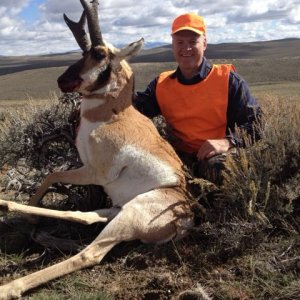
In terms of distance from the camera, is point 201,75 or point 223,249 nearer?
point 223,249

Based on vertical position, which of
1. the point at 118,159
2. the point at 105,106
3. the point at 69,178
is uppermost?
the point at 105,106

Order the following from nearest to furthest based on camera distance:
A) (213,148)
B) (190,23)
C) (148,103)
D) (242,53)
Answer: (213,148) < (190,23) < (148,103) < (242,53)

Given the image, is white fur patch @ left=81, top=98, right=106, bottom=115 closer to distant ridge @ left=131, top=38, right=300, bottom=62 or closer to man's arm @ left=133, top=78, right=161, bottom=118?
man's arm @ left=133, top=78, right=161, bottom=118

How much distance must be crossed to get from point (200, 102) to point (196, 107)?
74mm

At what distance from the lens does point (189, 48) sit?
18.2ft

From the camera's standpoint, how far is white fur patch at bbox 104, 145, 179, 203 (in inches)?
192

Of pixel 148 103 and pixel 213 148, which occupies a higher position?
pixel 148 103

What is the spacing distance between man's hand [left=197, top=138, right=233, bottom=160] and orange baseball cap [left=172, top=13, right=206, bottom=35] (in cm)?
124

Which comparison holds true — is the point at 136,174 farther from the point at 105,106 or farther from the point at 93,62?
the point at 93,62

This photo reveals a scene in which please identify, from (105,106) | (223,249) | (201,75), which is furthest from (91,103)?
(223,249)

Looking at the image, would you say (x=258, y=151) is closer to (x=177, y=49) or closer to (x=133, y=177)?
(x=133, y=177)

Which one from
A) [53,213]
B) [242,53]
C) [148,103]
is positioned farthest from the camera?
[242,53]

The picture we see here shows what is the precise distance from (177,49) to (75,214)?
7.11ft

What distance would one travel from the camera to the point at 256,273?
4.03 metres
